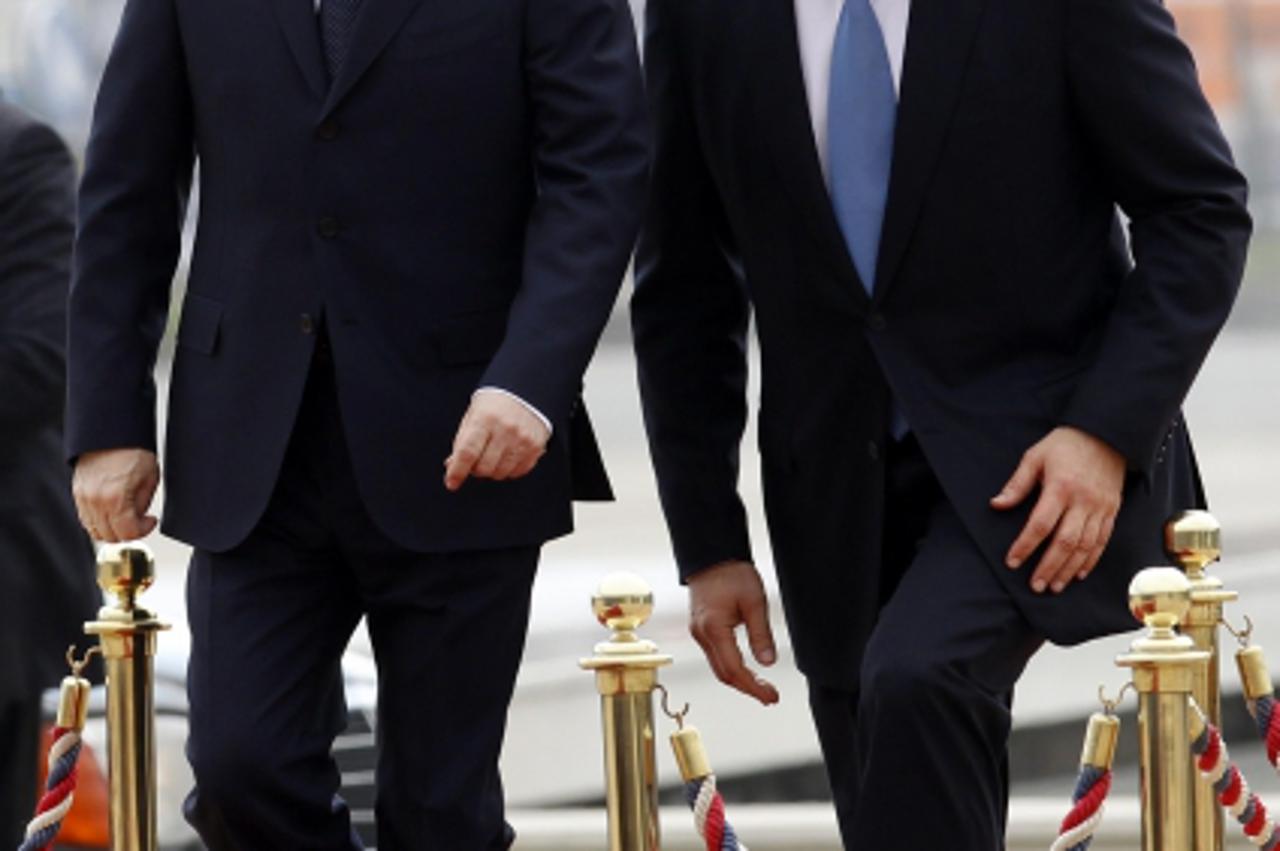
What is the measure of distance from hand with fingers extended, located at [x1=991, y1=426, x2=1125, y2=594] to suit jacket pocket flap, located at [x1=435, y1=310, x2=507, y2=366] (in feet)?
2.11

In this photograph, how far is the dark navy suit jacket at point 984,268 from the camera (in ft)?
11.6

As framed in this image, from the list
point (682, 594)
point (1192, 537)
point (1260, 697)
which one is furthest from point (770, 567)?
point (1192, 537)

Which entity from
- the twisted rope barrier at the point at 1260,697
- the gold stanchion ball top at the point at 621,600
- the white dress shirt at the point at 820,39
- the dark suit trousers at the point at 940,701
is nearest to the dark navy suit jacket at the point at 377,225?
the gold stanchion ball top at the point at 621,600

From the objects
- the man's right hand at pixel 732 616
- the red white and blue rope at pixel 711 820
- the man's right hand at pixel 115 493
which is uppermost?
the man's right hand at pixel 115 493

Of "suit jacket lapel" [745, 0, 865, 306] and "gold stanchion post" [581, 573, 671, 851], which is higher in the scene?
"suit jacket lapel" [745, 0, 865, 306]

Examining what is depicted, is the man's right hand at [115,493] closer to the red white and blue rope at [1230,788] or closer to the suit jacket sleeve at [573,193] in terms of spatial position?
the suit jacket sleeve at [573,193]

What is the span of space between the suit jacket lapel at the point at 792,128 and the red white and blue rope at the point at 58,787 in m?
1.17

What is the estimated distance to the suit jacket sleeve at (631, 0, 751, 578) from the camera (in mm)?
3908

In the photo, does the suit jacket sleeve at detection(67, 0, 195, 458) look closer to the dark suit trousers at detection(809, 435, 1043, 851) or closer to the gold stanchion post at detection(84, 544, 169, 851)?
the gold stanchion post at detection(84, 544, 169, 851)

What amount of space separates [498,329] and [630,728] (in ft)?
1.70

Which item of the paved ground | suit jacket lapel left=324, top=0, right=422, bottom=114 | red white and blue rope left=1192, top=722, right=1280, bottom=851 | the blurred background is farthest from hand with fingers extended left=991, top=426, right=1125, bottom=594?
the paved ground

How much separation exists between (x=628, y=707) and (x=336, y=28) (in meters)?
0.91

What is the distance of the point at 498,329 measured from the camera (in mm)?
3662

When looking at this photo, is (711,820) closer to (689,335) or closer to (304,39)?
(689,335)
